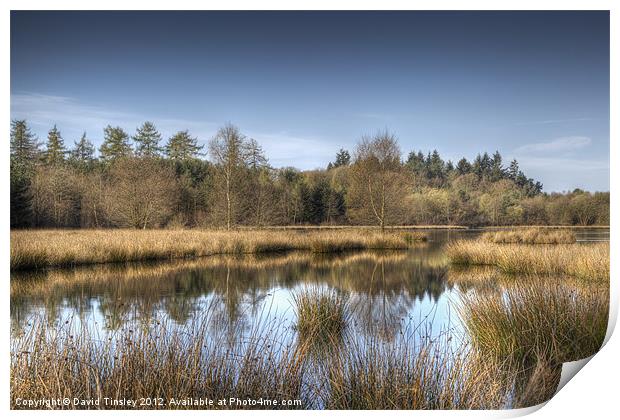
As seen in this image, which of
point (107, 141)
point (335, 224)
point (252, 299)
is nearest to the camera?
point (107, 141)

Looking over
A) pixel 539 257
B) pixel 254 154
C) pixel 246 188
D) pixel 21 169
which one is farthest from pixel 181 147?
pixel 539 257

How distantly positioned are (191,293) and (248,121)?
9.45ft

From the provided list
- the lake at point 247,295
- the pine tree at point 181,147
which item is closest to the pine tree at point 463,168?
the lake at point 247,295

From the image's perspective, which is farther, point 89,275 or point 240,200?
point 240,200

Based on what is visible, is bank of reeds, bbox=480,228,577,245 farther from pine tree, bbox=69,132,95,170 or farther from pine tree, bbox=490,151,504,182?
pine tree, bbox=69,132,95,170

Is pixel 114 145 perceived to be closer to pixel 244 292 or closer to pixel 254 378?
pixel 244 292

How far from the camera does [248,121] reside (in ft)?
17.4

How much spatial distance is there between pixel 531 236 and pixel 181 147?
672 centimetres

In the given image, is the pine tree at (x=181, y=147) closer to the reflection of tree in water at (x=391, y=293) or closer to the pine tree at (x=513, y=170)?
the reflection of tree in water at (x=391, y=293)

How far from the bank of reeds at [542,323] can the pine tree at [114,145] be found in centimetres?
435

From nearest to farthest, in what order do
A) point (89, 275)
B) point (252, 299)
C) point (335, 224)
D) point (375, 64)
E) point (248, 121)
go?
point (375, 64) < point (248, 121) < point (252, 299) < point (89, 275) < point (335, 224)

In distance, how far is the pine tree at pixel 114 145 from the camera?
17.9 feet
